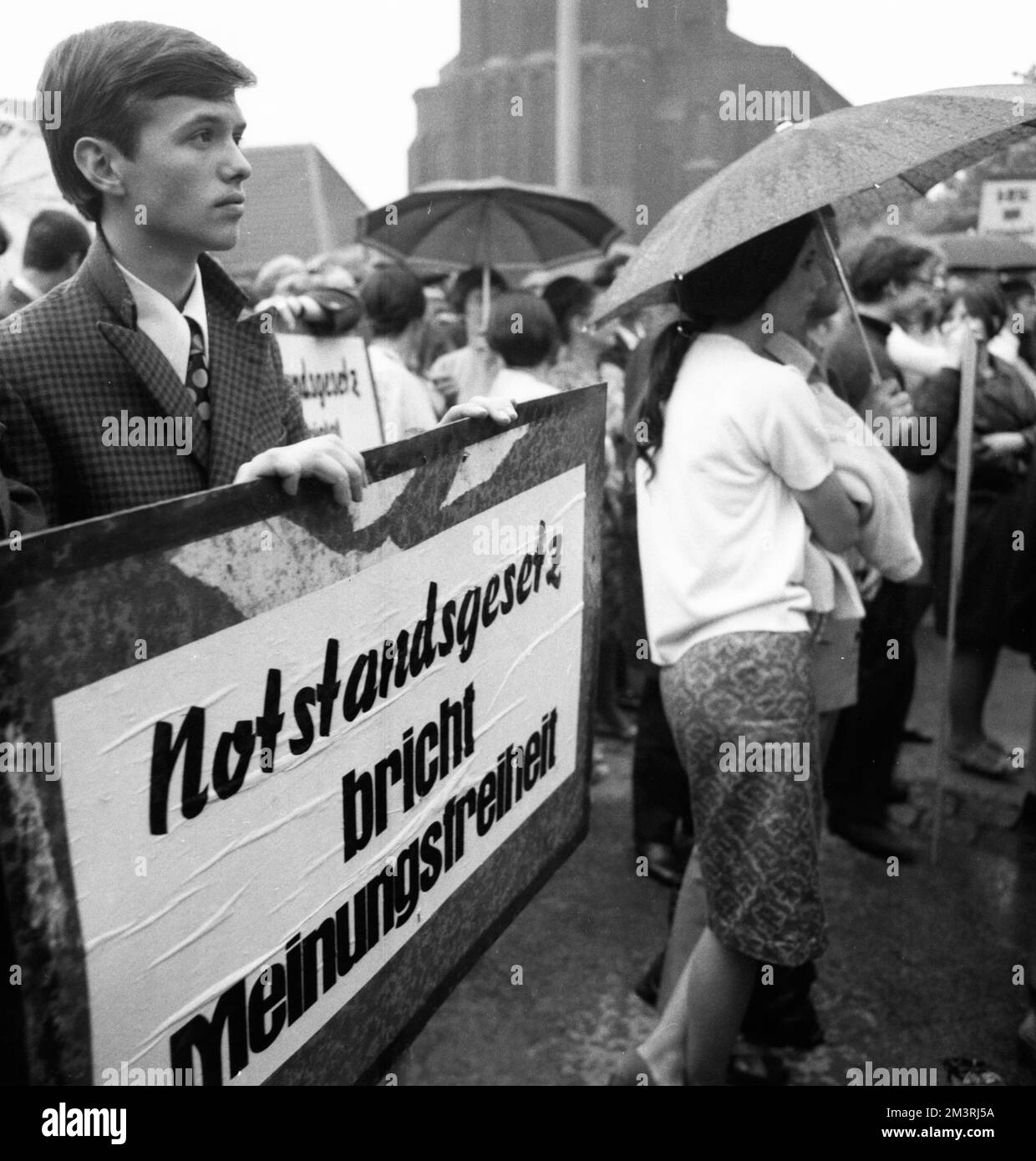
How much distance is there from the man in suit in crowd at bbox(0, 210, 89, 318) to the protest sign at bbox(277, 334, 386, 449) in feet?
2.26

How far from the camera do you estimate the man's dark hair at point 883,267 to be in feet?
14.5

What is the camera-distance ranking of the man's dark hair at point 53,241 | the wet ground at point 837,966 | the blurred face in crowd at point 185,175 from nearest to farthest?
the blurred face in crowd at point 185,175 < the wet ground at point 837,966 < the man's dark hair at point 53,241

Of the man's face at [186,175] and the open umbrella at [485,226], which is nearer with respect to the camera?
the man's face at [186,175]

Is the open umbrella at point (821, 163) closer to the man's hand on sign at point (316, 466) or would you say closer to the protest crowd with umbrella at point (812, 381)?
the protest crowd with umbrella at point (812, 381)

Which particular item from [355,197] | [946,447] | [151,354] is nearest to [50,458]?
[151,354]

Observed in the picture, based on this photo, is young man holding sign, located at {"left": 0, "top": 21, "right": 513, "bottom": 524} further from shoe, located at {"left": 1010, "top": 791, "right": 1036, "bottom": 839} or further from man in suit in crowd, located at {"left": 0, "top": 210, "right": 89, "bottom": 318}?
shoe, located at {"left": 1010, "top": 791, "right": 1036, "bottom": 839}

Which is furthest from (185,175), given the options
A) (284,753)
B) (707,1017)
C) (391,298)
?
(391,298)

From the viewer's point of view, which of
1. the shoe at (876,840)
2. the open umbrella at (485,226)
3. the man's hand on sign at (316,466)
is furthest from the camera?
the open umbrella at (485,226)

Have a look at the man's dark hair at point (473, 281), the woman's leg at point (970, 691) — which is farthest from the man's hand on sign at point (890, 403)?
the man's dark hair at point (473, 281)

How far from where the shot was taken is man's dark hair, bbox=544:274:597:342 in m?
5.82

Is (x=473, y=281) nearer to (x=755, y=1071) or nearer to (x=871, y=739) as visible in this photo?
(x=871, y=739)

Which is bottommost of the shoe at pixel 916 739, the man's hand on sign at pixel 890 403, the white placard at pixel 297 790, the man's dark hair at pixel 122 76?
the shoe at pixel 916 739

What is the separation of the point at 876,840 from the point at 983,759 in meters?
1.10
